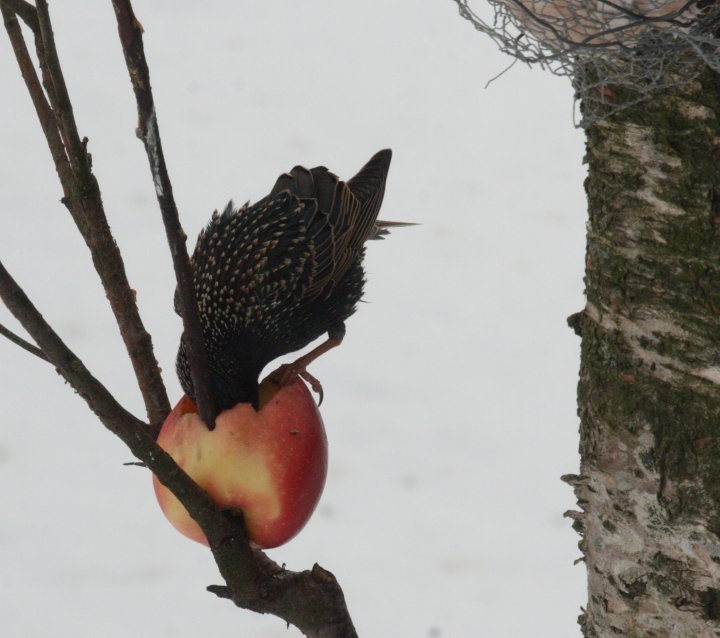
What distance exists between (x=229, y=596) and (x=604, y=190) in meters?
0.63

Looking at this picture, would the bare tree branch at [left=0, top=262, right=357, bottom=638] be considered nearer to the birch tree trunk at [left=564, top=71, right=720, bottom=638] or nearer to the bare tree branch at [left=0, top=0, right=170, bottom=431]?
the bare tree branch at [left=0, top=0, right=170, bottom=431]

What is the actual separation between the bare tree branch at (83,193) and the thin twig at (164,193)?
0.56 feet

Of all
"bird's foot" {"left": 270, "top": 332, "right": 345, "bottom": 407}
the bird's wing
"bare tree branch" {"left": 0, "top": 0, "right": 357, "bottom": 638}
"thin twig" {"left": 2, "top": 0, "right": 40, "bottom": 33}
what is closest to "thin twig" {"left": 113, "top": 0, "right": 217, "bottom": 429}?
"bare tree branch" {"left": 0, "top": 0, "right": 357, "bottom": 638}

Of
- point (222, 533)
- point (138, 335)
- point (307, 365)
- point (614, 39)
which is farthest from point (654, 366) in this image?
point (307, 365)

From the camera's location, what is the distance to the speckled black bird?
167cm

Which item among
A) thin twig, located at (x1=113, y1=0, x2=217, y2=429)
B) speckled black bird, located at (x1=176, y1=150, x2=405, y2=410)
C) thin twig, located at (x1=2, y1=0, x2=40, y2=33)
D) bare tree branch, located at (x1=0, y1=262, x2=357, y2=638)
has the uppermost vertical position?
speckled black bird, located at (x1=176, y1=150, x2=405, y2=410)

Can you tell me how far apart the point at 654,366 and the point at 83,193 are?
2.25 ft

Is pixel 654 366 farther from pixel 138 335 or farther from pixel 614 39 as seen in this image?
pixel 138 335

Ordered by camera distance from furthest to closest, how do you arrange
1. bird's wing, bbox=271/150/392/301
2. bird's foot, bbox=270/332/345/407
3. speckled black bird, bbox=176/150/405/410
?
bird's wing, bbox=271/150/392/301 → speckled black bird, bbox=176/150/405/410 → bird's foot, bbox=270/332/345/407

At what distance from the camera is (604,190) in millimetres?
1251

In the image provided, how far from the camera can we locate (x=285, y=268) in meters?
1.93

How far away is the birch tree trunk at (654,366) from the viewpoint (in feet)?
3.83

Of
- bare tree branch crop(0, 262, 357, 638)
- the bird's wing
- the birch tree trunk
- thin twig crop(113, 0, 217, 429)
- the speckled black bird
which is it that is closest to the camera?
thin twig crop(113, 0, 217, 429)

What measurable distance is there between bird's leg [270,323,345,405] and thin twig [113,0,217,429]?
6.7 inches
